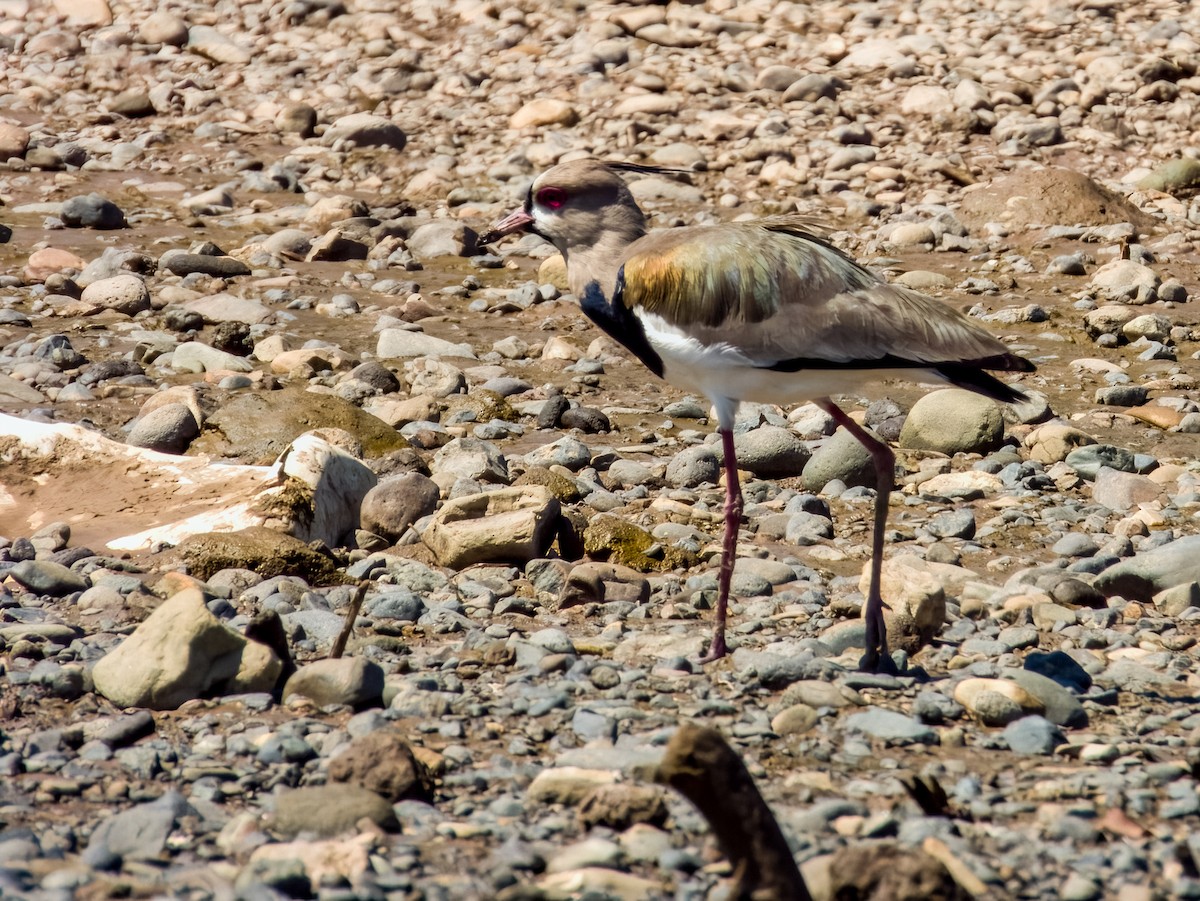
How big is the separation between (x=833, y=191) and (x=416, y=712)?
10117 millimetres

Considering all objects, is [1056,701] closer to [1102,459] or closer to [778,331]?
[778,331]

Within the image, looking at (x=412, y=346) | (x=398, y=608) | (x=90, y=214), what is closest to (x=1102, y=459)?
(x=398, y=608)

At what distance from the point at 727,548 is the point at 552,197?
1.91 metres

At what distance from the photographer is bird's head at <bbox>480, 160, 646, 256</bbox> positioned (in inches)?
277

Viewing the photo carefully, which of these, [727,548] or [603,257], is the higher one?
[603,257]

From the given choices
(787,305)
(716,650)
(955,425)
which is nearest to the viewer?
(716,650)

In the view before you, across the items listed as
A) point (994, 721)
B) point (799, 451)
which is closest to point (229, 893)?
point (994, 721)

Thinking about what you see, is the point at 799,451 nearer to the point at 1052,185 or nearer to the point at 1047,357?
the point at 1047,357

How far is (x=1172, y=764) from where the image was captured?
5.06 metres

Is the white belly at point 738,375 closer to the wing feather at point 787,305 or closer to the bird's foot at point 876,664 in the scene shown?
the wing feather at point 787,305

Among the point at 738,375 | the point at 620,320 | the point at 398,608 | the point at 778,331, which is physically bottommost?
the point at 398,608

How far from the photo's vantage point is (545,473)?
336 inches

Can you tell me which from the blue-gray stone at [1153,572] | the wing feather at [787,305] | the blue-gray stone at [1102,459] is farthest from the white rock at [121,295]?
the blue-gray stone at [1153,572]

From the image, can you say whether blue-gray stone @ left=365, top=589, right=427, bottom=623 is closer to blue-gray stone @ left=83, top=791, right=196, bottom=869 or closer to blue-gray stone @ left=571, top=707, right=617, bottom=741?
blue-gray stone @ left=571, top=707, right=617, bottom=741
